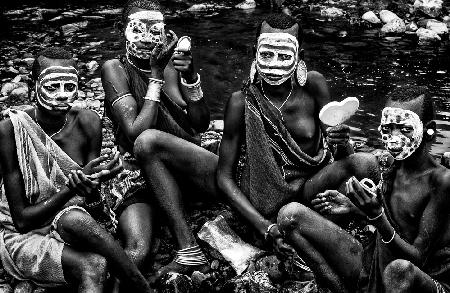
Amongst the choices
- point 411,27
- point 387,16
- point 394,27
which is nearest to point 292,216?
point 394,27

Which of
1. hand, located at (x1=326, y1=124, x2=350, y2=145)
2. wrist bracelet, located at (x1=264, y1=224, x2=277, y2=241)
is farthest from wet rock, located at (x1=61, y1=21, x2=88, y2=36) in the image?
hand, located at (x1=326, y1=124, x2=350, y2=145)

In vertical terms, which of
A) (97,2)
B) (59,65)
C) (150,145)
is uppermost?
(59,65)

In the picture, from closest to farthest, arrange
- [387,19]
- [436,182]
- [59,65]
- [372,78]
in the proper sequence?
[436,182]
[59,65]
[372,78]
[387,19]

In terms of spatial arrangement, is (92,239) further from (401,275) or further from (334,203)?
(401,275)

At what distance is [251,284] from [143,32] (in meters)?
2.10

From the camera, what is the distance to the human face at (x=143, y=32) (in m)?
5.63

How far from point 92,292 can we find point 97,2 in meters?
9.41

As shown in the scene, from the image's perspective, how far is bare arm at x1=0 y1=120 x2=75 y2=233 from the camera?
4.59 metres

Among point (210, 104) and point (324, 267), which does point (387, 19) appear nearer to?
point (210, 104)

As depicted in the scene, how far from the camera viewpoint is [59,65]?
4953 millimetres

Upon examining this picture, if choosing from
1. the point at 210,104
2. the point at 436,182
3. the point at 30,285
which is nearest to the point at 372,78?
the point at 210,104

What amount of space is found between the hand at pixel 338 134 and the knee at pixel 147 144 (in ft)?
3.92

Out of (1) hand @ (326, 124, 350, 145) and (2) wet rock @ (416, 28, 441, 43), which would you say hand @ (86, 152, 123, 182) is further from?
(2) wet rock @ (416, 28, 441, 43)

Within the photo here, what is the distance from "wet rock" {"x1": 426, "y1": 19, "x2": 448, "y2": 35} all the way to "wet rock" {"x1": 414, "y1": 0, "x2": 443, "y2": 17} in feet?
1.54
